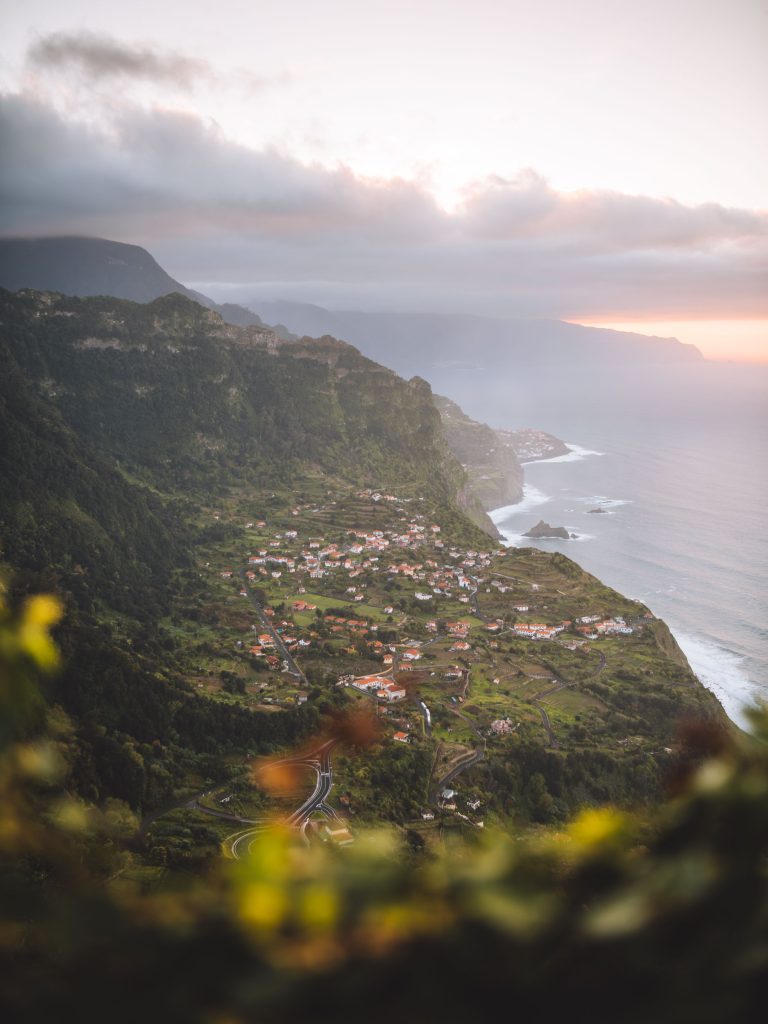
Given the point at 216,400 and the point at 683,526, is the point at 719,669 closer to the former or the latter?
the point at 683,526

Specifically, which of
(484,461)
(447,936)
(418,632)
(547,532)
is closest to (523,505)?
(484,461)

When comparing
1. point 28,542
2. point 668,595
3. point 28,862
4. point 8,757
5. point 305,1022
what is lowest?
point 668,595

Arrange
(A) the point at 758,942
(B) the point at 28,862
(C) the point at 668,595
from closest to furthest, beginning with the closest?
(A) the point at 758,942 < (B) the point at 28,862 < (C) the point at 668,595

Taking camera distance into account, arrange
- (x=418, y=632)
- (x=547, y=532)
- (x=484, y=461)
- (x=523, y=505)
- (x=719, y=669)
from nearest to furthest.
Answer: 1. (x=418, y=632)
2. (x=719, y=669)
3. (x=547, y=532)
4. (x=523, y=505)
5. (x=484, y=461)

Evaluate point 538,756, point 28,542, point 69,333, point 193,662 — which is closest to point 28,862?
point 538,756

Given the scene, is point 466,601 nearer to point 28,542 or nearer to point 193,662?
point 193,662

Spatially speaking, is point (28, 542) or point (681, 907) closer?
point (681, 907)

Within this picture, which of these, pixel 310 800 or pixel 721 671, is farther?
pixel 721 671

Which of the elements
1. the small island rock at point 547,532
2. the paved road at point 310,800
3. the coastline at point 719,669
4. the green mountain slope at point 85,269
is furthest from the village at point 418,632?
the green mountain slope at point 85,269
